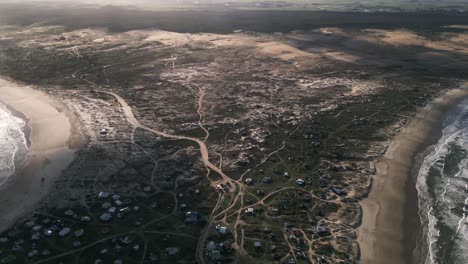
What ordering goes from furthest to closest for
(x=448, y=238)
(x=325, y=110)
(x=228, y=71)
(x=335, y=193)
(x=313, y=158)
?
(x=228, y=71) → (x=325, y=110) → (x=313, y=158) → (x=335, y=193) → (x=448, y=238)

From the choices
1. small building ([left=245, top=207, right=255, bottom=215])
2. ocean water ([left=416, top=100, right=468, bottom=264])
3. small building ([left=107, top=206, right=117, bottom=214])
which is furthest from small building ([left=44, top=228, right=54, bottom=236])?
ocean water ([left=416, top=100, right=468, bottom=264])

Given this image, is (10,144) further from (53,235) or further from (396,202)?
(396,202)

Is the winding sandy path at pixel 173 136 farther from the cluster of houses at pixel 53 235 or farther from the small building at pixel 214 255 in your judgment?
the small building at pixel 214 255

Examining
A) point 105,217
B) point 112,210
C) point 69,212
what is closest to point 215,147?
point 112,210

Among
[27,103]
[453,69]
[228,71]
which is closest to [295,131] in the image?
[228,71]

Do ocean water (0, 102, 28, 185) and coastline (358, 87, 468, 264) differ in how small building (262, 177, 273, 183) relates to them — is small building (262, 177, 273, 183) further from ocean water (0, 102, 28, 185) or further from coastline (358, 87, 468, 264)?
ocean water (0, 102, 28, 185)

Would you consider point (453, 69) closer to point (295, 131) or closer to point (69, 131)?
point (295, 131)
